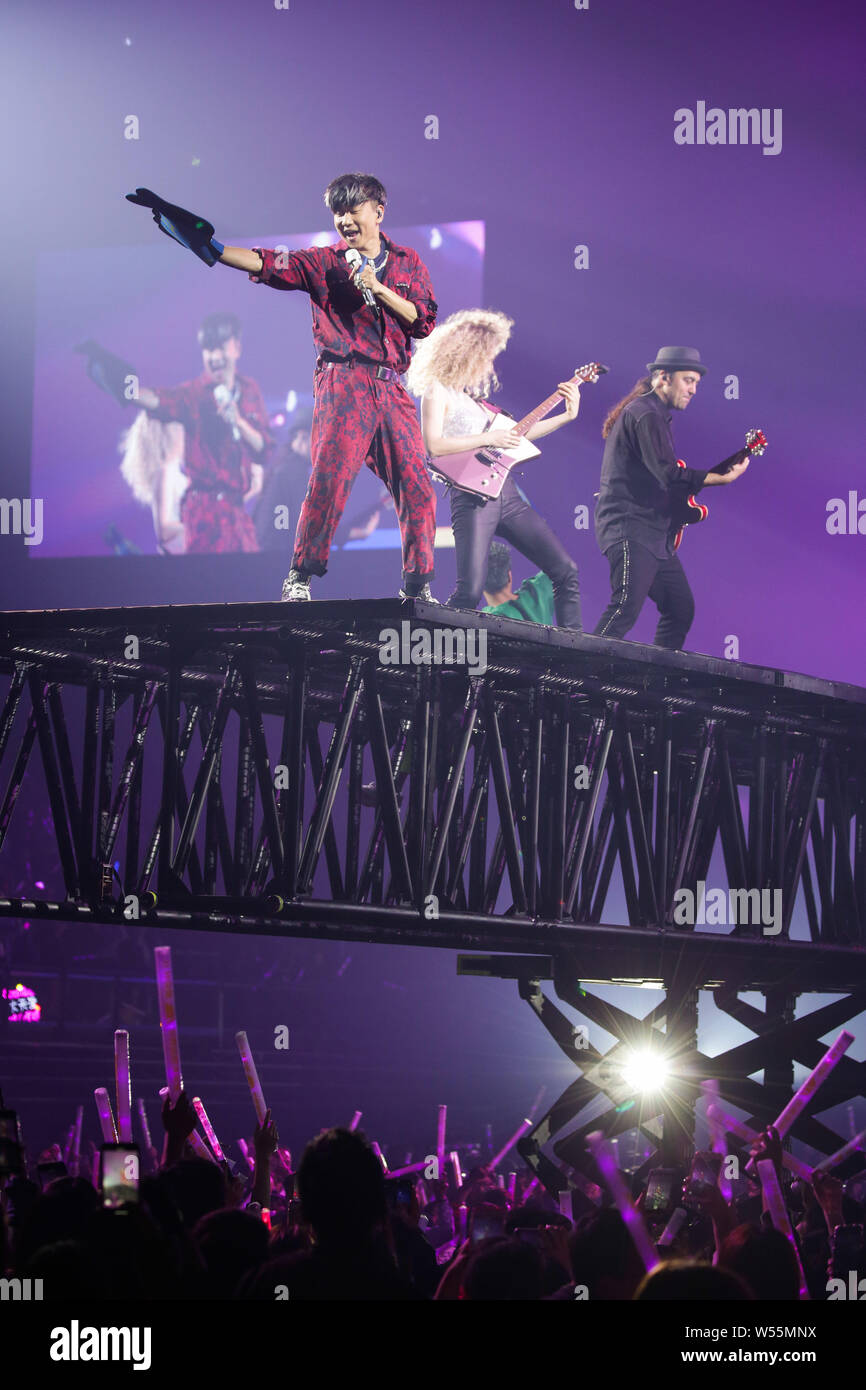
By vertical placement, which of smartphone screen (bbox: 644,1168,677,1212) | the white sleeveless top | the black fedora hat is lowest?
smartphone screen (bbox: 644,1168,677,1212)

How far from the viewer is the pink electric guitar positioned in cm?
974

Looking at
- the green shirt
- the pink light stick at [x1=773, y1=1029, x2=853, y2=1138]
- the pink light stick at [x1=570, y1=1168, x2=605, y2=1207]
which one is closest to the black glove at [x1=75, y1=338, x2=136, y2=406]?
the green shirt

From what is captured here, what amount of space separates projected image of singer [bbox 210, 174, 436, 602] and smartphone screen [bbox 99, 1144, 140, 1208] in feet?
16.2

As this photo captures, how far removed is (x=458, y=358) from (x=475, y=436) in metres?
0.56

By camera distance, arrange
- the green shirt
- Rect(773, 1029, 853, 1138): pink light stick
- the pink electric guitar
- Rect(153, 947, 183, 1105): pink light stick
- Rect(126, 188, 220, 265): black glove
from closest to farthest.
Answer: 1. Rect(153, 947, 183, 1105): pink light stick
2. Rect(773, 1029, 853, 1138): pink light stick
3. Rect(126, 188, 220, 265): black glove
4. the pink electric guitar
5. the green shirt

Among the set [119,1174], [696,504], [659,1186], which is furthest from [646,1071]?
[119,1174]

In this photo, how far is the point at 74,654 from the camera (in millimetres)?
9180

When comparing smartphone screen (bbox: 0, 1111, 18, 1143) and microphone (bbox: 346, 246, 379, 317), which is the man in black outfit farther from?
smartphone screen (bbox: 0, 1111, 18, 1143)

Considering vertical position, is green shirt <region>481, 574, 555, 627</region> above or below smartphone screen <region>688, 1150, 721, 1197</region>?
above

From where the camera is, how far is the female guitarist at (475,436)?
9812 mm

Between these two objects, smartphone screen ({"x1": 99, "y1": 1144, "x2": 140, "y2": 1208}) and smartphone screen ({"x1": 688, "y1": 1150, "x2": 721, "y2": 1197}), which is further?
smartphone screen ({"x1": 688, "y1": 1150, "x2": 721, "y2": 1197})

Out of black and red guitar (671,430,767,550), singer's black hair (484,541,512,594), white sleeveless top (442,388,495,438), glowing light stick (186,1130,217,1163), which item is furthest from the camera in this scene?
singer's black hair (484,541,512,594)
